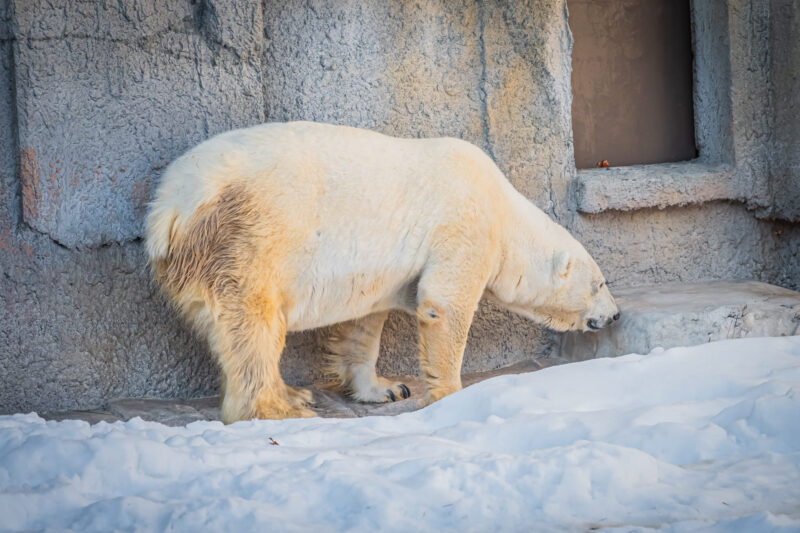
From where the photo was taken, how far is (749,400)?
8.90 ft

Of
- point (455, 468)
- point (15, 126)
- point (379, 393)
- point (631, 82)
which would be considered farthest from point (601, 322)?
point (15, 126)

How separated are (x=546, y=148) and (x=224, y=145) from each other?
2.19m

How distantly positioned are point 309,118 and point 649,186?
84.3 inches

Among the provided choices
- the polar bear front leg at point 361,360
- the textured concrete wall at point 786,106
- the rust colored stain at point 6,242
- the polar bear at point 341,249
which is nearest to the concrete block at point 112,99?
the rust colored stain at point 6,242

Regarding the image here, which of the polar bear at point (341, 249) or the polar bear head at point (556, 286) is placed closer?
the polar bear at point (341, 249)

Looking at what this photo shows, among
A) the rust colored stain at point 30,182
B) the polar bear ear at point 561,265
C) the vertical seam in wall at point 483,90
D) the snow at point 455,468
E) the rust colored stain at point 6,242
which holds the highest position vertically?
the vertical seam in wall at point 483,90

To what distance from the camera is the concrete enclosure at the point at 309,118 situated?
4.10 m

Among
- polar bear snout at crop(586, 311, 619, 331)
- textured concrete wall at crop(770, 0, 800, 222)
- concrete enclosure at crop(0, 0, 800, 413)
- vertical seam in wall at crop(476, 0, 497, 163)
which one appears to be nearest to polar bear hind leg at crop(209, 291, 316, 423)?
concrete enclosure at crop(0, 0, 800, 413)

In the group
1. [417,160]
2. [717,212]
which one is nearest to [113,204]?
[417,160]

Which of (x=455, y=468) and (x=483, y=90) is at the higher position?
(x=483, y=90)

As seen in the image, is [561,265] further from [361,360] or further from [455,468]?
[455,468]

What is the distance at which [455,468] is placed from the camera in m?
2.33

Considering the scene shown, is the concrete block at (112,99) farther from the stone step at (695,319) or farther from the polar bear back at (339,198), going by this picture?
the stone step at (695,319)

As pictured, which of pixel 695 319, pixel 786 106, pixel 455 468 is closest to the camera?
pixel 455 468
